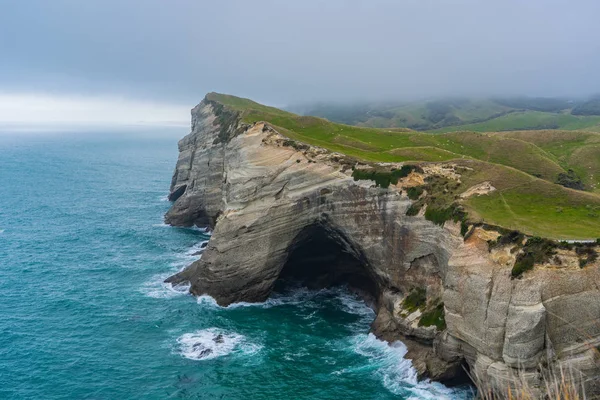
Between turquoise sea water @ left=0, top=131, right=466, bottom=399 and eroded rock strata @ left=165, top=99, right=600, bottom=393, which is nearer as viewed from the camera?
eroded rock strata @ left=165, top=99, right=600, bottom=393

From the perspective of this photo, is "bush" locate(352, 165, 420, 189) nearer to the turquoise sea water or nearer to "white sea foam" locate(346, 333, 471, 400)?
the turquoise sea water

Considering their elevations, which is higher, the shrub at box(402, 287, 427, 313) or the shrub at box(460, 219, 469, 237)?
the shrub at box(460, 219, 469, 237)

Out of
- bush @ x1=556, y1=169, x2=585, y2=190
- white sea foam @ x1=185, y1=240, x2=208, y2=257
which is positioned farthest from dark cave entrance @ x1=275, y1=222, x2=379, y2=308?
bush @ x1=556, y1=169, x2=585, y2=190

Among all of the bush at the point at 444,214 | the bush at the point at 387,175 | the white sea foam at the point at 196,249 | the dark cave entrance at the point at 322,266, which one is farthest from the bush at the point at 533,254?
the white sea foam at the point at 196,249

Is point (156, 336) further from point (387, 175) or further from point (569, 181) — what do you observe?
point (569, 181)

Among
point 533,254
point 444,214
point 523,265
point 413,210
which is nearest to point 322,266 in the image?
point 413,210

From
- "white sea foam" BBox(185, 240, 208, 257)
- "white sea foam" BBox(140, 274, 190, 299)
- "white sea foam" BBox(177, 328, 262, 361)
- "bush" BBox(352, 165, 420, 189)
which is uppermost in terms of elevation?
"bush" BBox(352, 165, 420, 189)

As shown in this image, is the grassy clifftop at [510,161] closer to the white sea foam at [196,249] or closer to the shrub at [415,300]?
the shrub at [415,300]
